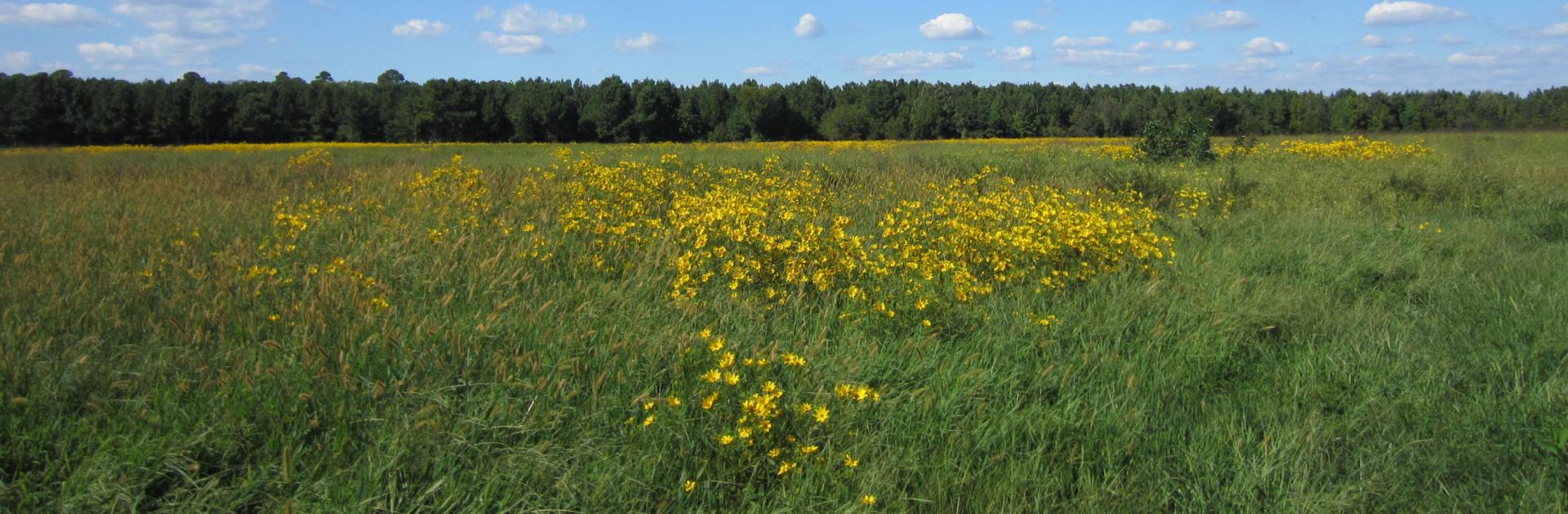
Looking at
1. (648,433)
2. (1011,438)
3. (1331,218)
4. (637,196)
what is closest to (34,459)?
(648,433)

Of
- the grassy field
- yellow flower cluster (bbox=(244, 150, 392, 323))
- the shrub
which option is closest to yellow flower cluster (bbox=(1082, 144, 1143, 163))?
the shrub

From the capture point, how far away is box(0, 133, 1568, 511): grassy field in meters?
2.79

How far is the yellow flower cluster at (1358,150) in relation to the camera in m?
17.8

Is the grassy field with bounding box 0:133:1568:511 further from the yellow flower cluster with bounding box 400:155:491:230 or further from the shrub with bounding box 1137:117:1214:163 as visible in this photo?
the shrub with bounding box 1137:117:1214:163

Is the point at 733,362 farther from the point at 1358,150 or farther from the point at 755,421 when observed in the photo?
the point at 1358,150

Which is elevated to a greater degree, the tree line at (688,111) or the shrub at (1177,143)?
the tree line at (688,111)

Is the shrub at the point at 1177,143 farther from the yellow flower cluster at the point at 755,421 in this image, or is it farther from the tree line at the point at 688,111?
the yellow flower cluster at the point at 755,421

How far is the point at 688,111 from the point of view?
4906 centimetres

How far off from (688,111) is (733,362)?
4656 cm

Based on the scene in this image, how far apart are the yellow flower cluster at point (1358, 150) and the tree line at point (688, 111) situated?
10294mm

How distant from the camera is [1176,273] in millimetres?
6043

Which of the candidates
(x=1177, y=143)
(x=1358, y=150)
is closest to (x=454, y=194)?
(x=1177, y=143)

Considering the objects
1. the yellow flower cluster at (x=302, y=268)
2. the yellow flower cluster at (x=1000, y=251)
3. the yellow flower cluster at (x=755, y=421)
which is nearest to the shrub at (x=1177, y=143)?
the yellow flower cluster at (x=1000, y=251)

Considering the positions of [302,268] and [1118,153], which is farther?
[1118,153]
